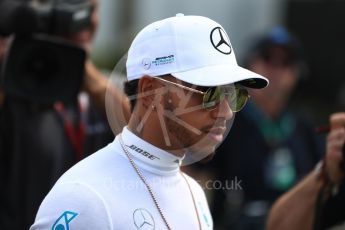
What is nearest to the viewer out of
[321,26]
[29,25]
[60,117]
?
[29,25]

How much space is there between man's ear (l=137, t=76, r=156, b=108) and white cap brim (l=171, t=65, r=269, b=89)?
0.08 metres

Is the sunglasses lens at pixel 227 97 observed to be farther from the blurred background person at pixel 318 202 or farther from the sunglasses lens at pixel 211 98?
the blurred background person at pixel 318 202

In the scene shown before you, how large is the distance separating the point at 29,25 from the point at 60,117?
1.55 feet

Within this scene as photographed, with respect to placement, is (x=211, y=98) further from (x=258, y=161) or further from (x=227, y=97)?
(x=258, y=161)

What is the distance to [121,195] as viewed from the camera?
2.44 metres

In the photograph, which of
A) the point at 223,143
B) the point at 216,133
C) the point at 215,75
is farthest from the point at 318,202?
the point at 223,143

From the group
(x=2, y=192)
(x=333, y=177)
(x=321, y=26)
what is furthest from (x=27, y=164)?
(x=321, y=26)

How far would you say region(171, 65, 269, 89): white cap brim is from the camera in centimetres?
244

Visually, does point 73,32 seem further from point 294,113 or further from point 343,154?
point 294,113

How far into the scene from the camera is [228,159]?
4789mm

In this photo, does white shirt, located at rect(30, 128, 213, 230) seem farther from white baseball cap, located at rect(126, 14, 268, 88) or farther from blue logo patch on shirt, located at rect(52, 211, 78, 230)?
white baseball cap, located at rect(126, 14, 268, 88)

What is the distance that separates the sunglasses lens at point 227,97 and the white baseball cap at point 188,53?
5 cm

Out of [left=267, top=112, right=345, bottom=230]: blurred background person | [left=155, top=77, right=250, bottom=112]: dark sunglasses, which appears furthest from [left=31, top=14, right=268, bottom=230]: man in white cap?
[left=267, top=112, right=345, bottom=230]: blurred background person

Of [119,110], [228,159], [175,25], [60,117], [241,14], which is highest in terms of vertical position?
[175,25]
